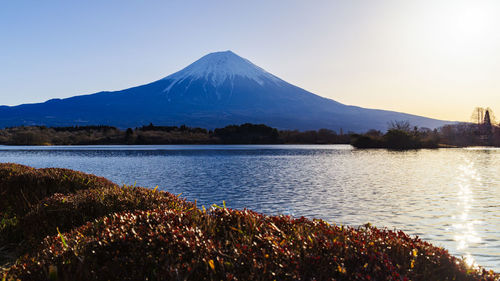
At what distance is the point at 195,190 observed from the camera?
1938cm

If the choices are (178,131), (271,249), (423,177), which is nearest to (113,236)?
(271,249)

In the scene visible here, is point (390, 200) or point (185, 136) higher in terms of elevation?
point (185, 136)

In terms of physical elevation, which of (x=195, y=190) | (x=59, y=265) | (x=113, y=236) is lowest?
(x=195, y=190)

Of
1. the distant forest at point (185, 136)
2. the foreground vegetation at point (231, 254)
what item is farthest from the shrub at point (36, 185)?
the distant forest at point (185, 136)

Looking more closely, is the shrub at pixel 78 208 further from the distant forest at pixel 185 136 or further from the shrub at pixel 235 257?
the distant forest at pixel 185 136

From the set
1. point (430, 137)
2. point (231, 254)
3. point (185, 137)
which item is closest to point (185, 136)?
point (185, 137)

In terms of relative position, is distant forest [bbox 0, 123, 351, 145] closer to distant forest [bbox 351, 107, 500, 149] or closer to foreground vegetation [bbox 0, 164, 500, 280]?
distant forest [bbox 351, 107, 500, 149]

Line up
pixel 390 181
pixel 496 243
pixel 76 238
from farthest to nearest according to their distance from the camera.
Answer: pixel 390 181, pixel 496 243, pixel 76 238

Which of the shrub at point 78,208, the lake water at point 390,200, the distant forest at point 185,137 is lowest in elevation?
the lake water at point 390,200

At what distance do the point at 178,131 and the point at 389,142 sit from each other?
87828 mm

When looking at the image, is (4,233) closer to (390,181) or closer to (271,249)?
(271,249)

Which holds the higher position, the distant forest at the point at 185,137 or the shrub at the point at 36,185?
the distant forest at the point at 185,137

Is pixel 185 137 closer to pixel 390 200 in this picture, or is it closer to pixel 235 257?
pixel 390 200

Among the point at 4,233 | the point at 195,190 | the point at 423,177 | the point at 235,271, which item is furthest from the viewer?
the point at 423,177
